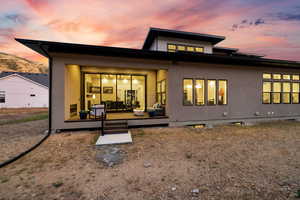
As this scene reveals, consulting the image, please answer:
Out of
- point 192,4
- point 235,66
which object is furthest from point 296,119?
point 192,4

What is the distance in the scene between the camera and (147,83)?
957 cm

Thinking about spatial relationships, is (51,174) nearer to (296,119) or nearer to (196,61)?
(196,61)

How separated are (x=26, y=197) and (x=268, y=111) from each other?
12160mm

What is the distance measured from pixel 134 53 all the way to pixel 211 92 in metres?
5.20

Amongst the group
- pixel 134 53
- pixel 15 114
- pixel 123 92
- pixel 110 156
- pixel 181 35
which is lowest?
pixel 110 156

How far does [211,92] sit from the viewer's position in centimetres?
770

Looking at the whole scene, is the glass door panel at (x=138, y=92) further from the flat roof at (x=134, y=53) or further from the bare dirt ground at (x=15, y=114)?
the bare dirt ground at (x=15, y=114)

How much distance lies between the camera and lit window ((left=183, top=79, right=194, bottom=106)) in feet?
24.0

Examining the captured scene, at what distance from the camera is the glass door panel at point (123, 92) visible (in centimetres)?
981

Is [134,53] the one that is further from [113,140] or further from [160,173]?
[160,173]

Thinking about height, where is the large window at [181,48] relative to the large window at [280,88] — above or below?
above

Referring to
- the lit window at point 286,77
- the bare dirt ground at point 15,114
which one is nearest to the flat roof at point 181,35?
the lit window at point 286,77

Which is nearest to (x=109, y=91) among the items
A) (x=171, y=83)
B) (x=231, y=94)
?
(x=171, y=83)

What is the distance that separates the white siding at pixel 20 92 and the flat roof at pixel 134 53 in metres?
18.8
